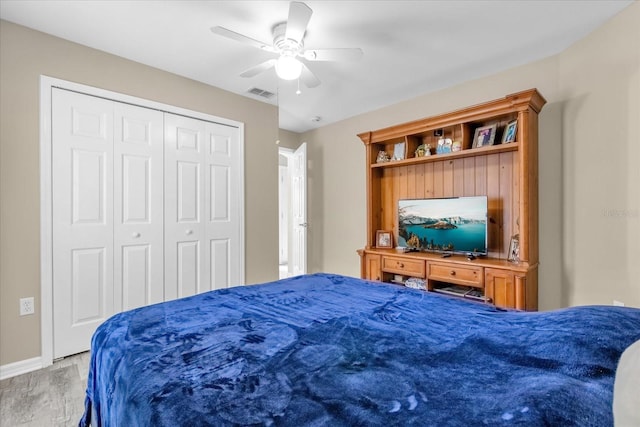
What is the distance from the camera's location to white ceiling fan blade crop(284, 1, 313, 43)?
1.70 m

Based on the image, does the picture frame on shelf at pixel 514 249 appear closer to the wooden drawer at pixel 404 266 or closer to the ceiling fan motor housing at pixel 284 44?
the wooden drawer at pixel 404 266

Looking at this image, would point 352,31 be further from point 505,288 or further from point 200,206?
point 505,288

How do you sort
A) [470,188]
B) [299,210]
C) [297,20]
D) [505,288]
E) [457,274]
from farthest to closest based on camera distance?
[299,210], [470,188], [457,274], [505,288], [297,20]

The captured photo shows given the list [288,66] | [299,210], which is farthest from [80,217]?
[299,210]

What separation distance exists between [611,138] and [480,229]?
113 cm

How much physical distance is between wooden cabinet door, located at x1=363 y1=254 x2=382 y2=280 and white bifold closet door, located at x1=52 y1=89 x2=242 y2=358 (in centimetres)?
151

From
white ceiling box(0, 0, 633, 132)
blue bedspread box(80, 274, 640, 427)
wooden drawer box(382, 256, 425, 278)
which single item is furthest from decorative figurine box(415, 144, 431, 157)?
blue bedspread box(80, 274, 640, 427)

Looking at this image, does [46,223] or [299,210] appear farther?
[299,210]

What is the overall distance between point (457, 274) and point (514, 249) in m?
0.54

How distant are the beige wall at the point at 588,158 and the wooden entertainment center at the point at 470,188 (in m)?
0.16

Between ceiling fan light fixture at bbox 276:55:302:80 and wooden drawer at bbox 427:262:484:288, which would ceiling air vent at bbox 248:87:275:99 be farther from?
wooden drawer at bbox 427:262:484:288

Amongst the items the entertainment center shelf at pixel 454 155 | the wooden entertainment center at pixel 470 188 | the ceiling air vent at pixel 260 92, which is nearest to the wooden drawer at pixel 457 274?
the wooden entertainment center at pixel 470 188

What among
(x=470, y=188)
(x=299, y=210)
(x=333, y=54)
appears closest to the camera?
(x=333, y=54)

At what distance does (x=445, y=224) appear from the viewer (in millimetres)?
3109
